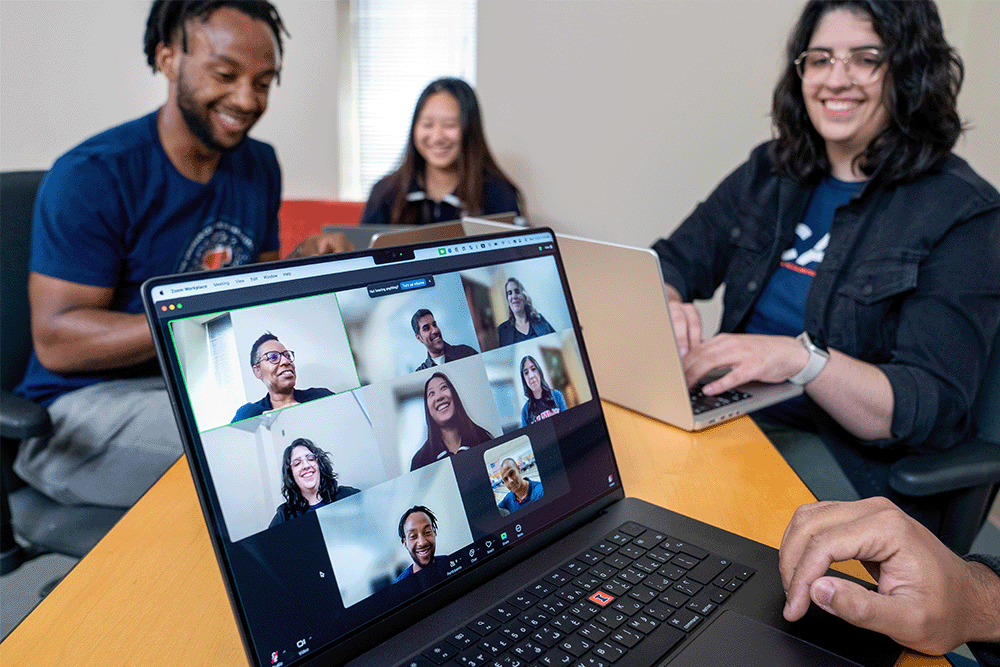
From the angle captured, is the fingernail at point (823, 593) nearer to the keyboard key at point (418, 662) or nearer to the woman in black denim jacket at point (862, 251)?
the keyboard key at point (418, 662)

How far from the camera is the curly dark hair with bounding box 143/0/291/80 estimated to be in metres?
1.50

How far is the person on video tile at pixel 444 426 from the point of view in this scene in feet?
1.81

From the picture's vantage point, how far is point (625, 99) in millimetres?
2783

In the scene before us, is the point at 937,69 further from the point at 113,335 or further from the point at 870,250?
the point at 113,335

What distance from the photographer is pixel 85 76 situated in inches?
109

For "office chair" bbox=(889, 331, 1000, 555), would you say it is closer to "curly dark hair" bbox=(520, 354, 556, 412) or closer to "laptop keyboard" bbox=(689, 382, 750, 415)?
"laptop keyboard" bbox=(689, 382, 750, 415)

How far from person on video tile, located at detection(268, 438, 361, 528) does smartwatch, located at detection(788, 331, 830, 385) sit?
79 cm

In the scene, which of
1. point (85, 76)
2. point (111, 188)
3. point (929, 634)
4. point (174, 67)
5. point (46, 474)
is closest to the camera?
point (929, 634)

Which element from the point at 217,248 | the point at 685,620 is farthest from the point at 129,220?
the point at 685,620

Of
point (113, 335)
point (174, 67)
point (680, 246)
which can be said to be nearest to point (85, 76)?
point (174, 67)

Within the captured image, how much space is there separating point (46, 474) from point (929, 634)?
1.25 m

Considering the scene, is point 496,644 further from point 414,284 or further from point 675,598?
point 414,284

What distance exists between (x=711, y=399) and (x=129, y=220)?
1224 millimetres

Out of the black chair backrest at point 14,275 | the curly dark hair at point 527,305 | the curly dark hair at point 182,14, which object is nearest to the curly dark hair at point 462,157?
the curly dark hair at point 182,14
